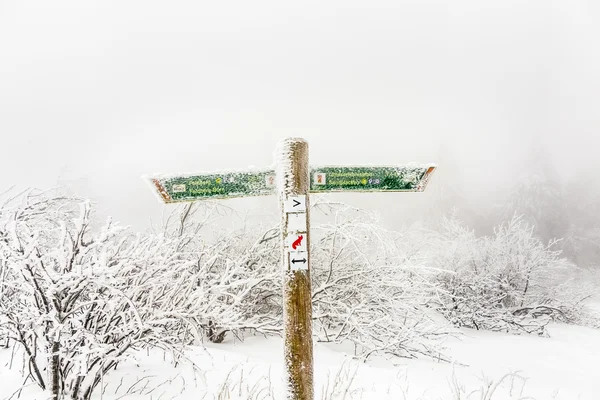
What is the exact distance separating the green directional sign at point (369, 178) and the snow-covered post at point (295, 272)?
0.57 feet

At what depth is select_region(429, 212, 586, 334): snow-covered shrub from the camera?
13.7 metres

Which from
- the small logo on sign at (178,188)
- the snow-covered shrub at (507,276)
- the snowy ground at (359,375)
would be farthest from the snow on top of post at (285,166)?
the snow-covered shrub at (507,276)

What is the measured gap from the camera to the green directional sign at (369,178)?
1.95m

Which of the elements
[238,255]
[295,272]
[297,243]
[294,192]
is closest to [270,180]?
[294,192]

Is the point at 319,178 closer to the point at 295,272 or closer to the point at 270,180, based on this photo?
the point at 270,180

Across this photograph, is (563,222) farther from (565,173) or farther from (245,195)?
(245,195)

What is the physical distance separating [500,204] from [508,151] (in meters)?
19.3

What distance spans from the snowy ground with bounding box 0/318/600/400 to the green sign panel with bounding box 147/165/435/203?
109 cm

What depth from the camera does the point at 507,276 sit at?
1492 cm

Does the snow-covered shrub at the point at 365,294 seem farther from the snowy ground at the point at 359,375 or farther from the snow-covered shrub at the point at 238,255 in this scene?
the snow-covered shrub at the point at 238,255

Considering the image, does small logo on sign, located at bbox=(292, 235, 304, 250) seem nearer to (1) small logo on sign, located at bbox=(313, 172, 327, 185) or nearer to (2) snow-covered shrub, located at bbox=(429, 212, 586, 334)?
(1) small logo on sign, located at bbox=(313, 172, 327, 185)

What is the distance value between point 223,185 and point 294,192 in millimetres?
408

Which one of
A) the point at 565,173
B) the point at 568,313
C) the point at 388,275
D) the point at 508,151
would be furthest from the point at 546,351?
the point at 508,151

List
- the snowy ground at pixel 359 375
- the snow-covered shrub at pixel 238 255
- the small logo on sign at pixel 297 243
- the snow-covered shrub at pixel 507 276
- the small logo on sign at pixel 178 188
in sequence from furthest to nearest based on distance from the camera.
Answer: the snow-covered shrub at pixel 507 276 < the snow-covered shrub at pixel 238 255 < the snowy ground at pixel 359 375 < the small logo on sign at pixel 178 188 < the small logo on sign at pixel 297 243
